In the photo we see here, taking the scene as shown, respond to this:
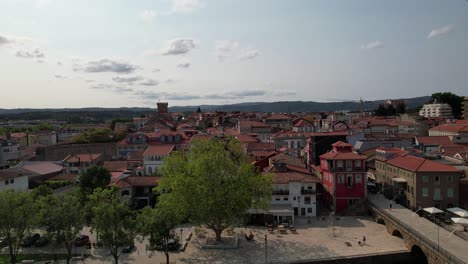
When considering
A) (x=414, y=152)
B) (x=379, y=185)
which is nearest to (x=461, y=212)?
(x=379, y=185)

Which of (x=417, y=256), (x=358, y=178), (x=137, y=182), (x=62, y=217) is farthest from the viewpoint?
(x=137, y=182)

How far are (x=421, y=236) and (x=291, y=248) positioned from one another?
1143cm

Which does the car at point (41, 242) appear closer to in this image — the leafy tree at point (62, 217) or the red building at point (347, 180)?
the leafy tree at point (62, 217)

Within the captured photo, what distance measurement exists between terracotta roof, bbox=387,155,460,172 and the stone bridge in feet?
16.5

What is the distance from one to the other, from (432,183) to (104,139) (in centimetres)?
7601

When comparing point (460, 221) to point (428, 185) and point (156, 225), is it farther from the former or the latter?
point (156, 225)

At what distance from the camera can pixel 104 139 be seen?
320ft

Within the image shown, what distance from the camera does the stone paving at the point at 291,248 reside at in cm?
3516

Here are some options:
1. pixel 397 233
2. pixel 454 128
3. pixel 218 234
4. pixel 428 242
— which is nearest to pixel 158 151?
pixel 218 234

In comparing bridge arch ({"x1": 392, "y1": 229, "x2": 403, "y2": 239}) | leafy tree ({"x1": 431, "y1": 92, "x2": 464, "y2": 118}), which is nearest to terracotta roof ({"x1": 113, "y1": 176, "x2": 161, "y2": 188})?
bridge arch ({"x1": 392, "y1": 229, "x2": 403, "y2": 239})

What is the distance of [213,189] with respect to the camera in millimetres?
38188

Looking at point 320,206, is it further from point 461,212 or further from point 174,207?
point 174,207

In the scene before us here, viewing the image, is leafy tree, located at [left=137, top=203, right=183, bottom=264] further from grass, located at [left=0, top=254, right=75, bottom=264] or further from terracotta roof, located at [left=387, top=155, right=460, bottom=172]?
terracotta roof, located at [left=387, top=155, right=460, bottom=172]

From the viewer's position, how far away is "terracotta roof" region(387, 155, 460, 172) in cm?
4516
